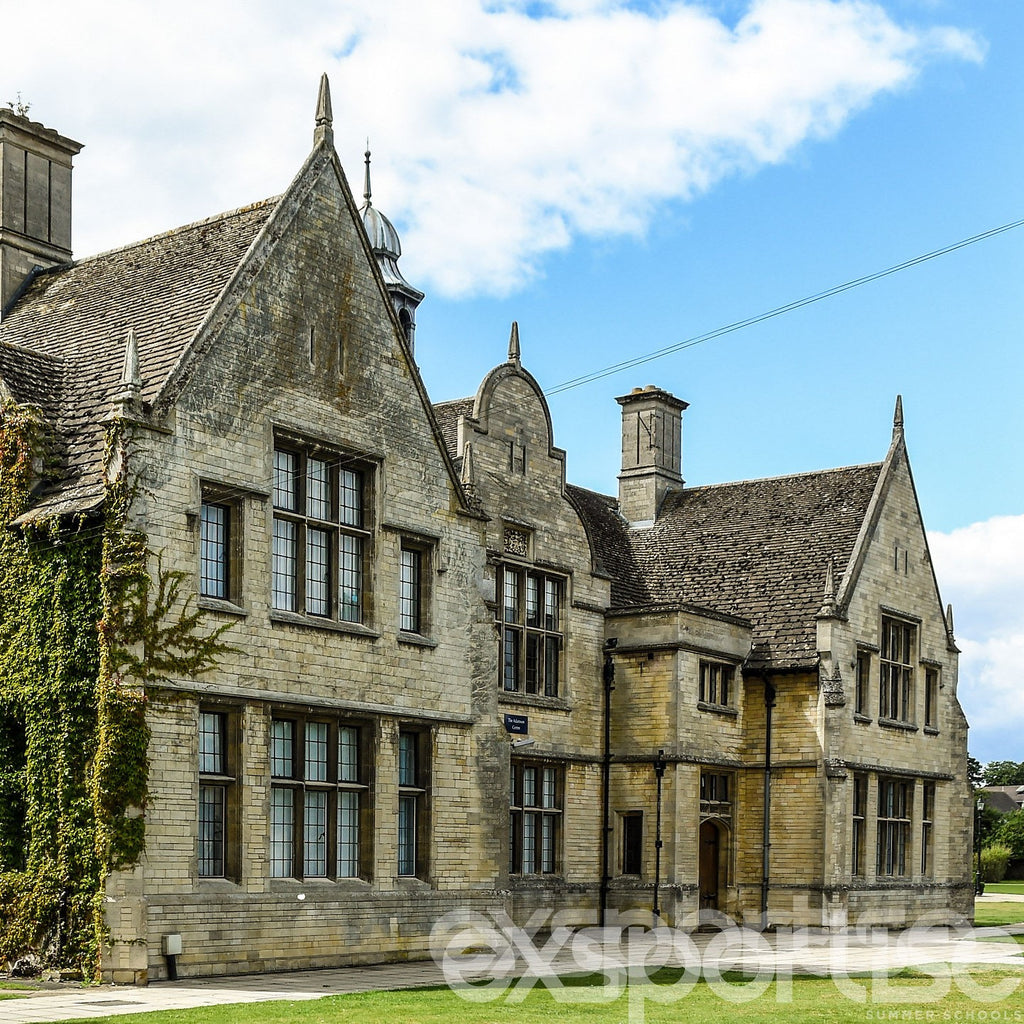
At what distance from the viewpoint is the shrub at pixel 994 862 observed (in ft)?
286

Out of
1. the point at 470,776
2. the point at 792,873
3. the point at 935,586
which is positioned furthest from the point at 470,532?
the point at 935,586

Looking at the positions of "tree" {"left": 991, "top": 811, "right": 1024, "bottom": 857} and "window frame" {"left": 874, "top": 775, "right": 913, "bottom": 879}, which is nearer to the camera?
"window frame" {"left": 874, "top": 775, "right": 913, "bottom": 879}

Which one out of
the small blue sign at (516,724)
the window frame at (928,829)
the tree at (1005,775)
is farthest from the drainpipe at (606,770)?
the tree at (1005,775)

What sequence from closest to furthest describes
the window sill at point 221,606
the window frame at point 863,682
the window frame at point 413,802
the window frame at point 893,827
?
the window sill at point 221,606 < the window frame at point 413,802 < the window frame at point 863,682 < the window frame at point 893,827

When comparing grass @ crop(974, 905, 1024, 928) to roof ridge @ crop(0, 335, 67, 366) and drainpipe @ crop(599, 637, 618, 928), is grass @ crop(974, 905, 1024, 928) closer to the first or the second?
drainpipe @ crop(599, 637, 618, 928)

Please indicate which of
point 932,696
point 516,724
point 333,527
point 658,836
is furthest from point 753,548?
point 333,527

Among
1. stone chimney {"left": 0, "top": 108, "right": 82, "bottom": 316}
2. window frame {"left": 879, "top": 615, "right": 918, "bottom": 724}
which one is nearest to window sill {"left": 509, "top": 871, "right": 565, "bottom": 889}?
window frame {"left": 879, "top": 615, "right": 918, "bottom": 724}

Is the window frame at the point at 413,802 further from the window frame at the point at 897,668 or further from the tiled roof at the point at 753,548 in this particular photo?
the window frame at the point at 897,668

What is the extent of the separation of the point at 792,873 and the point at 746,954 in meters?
8.63

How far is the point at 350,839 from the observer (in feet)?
83.8

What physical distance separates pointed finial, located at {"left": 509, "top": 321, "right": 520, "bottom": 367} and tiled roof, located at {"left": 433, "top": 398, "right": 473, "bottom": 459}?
135 centimetres

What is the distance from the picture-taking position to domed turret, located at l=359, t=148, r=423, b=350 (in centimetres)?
→ 4584

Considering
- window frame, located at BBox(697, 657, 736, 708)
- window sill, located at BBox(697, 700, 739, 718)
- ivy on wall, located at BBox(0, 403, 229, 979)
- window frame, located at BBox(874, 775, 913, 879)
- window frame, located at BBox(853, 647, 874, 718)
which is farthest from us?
window frame, located at BBox(874, 775, 913, 879)

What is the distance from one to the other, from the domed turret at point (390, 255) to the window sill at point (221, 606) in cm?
2280
